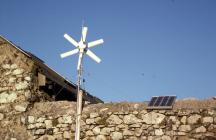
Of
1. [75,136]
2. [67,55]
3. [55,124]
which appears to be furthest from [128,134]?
[67,55]

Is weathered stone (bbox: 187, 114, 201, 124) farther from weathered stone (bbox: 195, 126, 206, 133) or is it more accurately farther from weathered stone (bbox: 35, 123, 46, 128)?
weathered stone (bbox: 35, 123, 46, 128)

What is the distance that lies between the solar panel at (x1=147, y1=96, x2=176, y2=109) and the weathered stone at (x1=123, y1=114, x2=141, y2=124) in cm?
44

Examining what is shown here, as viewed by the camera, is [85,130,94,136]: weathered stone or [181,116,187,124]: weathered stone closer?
[181,116,187,124]: weathered stone

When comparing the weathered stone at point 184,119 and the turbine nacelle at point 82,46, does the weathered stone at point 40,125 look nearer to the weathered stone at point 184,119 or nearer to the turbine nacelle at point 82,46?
the turbine nacelle at point 82,46

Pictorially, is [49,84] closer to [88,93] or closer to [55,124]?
[55,124]

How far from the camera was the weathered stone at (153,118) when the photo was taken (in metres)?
9.62

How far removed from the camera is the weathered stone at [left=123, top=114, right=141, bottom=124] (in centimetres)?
983

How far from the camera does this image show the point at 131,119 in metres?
9.89

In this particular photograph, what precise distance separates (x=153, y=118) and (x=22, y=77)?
13.4 ft

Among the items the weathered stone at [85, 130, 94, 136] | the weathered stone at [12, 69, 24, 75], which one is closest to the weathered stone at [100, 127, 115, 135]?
the weathered stone at [85, 130, 94, 136]

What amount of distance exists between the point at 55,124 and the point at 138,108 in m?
2.35

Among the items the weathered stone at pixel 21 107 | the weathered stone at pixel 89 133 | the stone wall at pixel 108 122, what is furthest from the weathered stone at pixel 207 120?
the weathered stone at pixel 21 107

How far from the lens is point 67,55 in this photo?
10930 millimetres

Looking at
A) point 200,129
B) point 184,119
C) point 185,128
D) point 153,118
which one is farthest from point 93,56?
point 200,129
